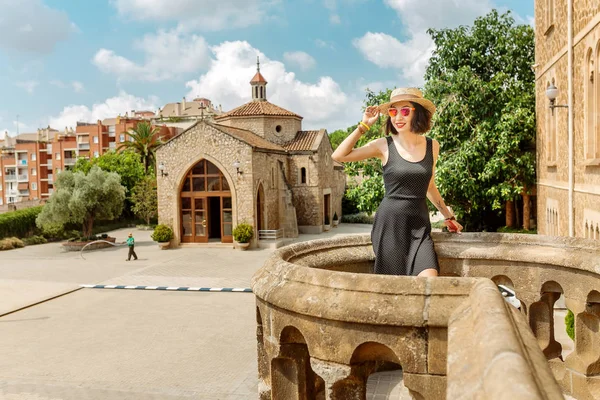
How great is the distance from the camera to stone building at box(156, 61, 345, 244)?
1053 inches

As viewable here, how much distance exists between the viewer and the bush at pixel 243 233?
2591 centimetres

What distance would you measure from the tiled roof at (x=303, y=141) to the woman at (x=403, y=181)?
28.6 m

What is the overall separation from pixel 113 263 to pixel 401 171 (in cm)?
2112

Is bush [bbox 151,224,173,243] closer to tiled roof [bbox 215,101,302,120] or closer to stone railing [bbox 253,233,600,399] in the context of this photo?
tiled roof [bbox 215,101,302,120]

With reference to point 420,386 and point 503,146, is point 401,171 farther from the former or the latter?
point 503,146

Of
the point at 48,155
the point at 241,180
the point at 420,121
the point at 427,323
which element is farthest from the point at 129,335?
the point at 48,155

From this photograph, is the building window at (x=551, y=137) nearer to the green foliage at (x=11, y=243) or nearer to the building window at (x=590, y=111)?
the building window at (x=590, y=111)

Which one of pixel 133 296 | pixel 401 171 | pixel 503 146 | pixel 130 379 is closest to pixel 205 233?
pixel 133 296

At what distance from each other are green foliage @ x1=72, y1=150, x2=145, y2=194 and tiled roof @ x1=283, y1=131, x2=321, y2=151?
13.8m

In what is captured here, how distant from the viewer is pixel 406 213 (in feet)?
13.1

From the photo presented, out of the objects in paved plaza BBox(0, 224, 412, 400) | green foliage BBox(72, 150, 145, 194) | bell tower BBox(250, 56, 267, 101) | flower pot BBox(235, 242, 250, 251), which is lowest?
paved plaza BBox(0, 224, 412, 400)

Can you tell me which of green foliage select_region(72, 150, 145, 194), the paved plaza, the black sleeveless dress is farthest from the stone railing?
green foliage select_region(72, 150, 145, 194)

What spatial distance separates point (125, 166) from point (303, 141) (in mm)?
16571

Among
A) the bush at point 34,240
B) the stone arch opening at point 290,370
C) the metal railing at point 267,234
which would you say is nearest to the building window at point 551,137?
the stone arch opening at point 290,370
